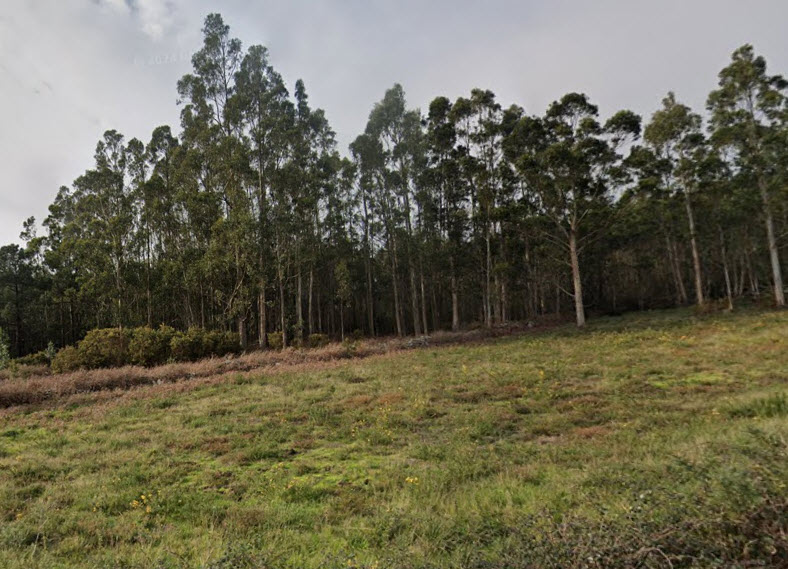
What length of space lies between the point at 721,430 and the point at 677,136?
3464 centimetres

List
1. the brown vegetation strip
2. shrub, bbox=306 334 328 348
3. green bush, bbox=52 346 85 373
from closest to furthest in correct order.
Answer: the brown vegetation strip
green bush, bbox=52 346 85 373
shrub, bbox=306 334 328 348

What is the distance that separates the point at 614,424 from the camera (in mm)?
7668

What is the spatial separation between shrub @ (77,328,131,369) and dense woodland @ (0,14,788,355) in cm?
801

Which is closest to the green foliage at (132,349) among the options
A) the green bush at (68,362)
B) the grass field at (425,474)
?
the green bush at (68,362)

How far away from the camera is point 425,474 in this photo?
6.00 m

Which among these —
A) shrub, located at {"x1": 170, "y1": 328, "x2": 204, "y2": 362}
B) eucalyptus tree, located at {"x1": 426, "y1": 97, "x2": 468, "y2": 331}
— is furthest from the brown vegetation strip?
eucalyptus tree, located at {"x1": 426, "y1": 97, "x2": 468, "y2": 331}

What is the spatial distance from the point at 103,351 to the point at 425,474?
75.5 feet

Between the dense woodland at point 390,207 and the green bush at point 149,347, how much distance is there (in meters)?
6.59

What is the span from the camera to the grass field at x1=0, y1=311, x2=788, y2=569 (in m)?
3.32

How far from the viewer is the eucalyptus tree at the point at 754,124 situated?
91.5 feet

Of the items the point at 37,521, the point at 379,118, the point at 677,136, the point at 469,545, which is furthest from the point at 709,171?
the point at 37,521

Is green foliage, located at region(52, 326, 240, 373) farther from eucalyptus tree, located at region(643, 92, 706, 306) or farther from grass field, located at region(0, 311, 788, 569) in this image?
eucalyptus tree, located at region(643, 92, 706, 306)

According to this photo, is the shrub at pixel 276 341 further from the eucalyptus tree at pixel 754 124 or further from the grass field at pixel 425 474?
the eucalyptus tree at pixel 754 124

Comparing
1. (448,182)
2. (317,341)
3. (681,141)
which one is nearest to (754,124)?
(681,141)
